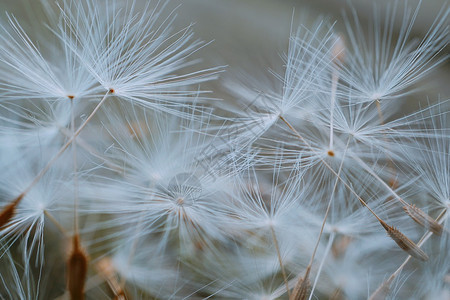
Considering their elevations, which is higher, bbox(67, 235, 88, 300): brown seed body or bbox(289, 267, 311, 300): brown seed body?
bbox(67, 235, 88, 300): brown seed body

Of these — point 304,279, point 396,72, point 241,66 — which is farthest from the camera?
point 241,66

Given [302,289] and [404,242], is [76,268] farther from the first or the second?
[404,242]

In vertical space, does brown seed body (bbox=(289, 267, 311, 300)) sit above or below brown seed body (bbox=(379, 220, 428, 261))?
below

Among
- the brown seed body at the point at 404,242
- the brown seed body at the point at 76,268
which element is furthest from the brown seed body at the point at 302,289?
the brown seed body at the point at 76,268

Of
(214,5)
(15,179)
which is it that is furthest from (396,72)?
(15,179)

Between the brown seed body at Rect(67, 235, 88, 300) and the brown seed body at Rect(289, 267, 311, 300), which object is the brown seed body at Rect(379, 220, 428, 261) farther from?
the brown seed body at Rect(67, 235, 88, 300)

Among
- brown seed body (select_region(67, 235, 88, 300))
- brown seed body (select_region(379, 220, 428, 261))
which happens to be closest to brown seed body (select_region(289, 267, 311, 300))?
brown seed body (select_region(379, 220, 428, 261))

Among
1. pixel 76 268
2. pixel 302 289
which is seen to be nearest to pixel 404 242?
pixel 302 289

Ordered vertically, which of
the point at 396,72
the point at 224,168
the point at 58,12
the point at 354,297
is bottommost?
the point at 354,297

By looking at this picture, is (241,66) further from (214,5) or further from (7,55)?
(7,55)

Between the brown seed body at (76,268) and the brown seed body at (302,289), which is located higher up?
the brown seed body at (76,268)

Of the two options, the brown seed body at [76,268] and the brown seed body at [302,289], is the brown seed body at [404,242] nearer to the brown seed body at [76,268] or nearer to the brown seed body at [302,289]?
the brown seed body at [302,289]
